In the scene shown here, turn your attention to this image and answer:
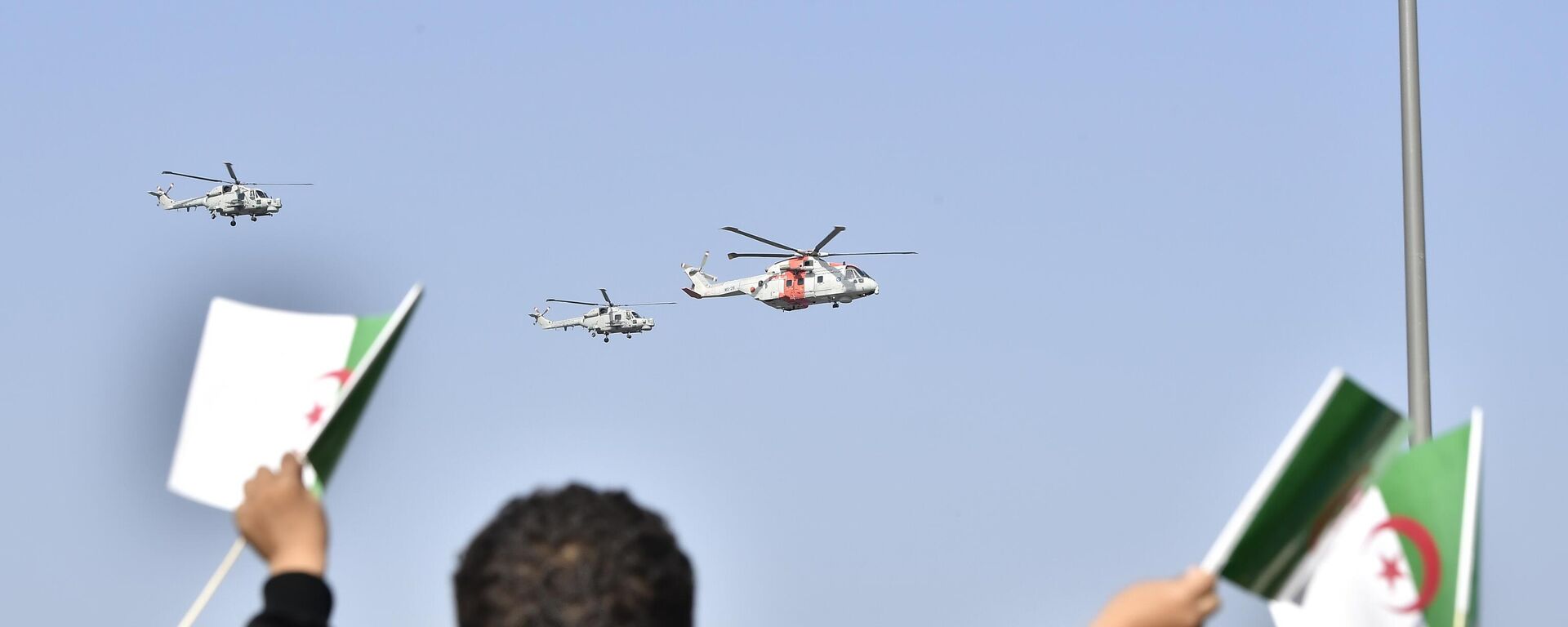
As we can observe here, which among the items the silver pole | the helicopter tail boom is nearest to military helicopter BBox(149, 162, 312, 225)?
the helicopter tail boom

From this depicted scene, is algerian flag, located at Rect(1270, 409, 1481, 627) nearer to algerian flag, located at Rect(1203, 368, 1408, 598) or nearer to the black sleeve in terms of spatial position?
algerian flag, located at Rect(1203, 368, 1408, 598)

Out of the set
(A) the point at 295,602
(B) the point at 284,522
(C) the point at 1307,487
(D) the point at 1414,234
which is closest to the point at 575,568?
(A) the point at 295,602

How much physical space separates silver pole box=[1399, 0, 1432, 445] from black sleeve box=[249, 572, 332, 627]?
25.6 feet

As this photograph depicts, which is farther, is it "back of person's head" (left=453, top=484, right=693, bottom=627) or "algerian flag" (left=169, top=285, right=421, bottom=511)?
"algerian flag" (left=169, top=285, right=421, bottom=511)

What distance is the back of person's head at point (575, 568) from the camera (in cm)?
207

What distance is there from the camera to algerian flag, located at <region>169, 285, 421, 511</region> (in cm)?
325

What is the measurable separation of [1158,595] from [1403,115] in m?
8.94

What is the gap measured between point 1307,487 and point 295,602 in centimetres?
125

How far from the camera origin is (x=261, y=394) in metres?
3.45

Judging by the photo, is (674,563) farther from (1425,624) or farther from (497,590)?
(1425,624)

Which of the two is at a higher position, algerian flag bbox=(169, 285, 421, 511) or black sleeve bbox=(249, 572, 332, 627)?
algerian flag bbox=(169, 285, 421, 511)

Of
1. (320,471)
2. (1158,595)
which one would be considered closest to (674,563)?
(1158,595)

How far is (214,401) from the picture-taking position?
344 cm

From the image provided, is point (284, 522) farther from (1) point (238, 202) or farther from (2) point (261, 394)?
(1) point (238, 202)
